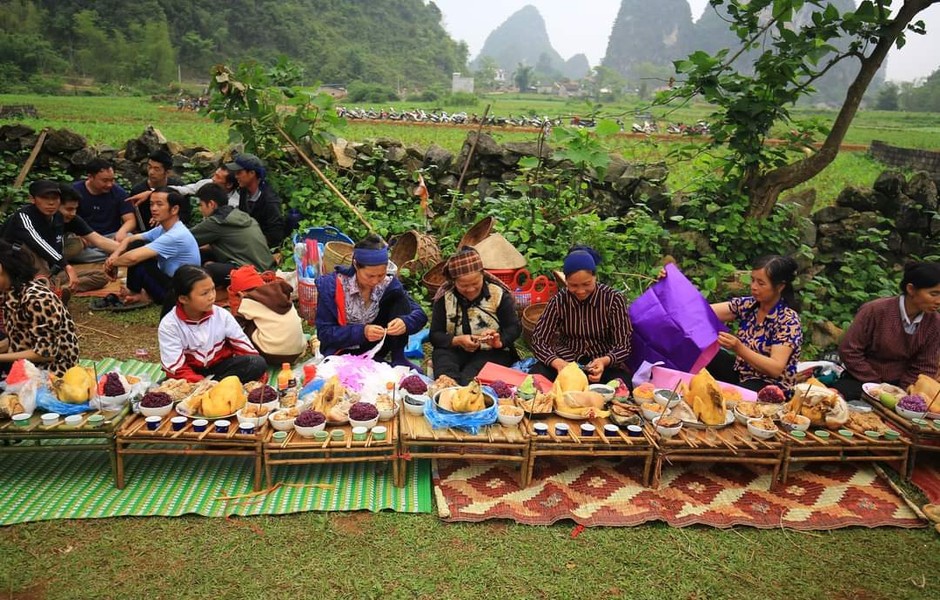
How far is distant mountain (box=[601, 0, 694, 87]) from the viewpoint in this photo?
98.3m

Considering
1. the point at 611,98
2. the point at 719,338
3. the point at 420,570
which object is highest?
the point at 611,98

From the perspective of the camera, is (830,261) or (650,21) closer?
(830,261)

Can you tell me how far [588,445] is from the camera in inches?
129

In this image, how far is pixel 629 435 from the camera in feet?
11.1

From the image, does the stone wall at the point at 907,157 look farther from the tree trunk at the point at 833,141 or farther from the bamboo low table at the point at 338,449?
the bamboo low table at the point at 338,449

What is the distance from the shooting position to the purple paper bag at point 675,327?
4.28m

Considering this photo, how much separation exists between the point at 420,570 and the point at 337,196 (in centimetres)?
589

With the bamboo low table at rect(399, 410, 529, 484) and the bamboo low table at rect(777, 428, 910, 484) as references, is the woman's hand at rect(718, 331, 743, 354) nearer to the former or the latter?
the bamboo low table at rect(777, 428, 910, 484)

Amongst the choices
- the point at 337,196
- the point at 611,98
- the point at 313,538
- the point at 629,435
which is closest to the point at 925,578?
the point at 629,435

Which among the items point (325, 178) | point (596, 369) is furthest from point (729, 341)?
point (325, 178)

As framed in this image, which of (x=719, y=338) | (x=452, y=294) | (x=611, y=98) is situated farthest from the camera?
(x=611, y=98)

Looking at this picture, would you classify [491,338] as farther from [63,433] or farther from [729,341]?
[63,433]

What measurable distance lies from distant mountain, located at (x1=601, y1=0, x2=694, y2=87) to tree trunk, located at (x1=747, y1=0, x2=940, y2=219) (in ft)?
319

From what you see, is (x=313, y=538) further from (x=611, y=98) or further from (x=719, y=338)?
(x=611, y=98)
